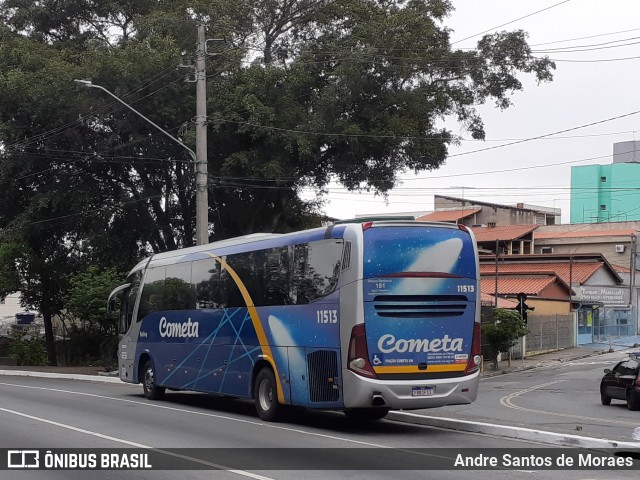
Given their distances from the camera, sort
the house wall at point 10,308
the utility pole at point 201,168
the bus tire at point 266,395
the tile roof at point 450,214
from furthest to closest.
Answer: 1. the house wall at point 10,308
2. the tile roof at point 450,214
3. the utility pole at point 201,168
4. the bus tire at point 266,395

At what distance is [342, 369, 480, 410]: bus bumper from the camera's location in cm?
1538

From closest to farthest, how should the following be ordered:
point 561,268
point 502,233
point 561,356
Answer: point 561,356 < point 561,268 < point 502,233

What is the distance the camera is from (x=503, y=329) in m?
41.9

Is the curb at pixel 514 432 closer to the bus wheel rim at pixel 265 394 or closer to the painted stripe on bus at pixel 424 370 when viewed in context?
the painted stripe on bus at pixel 424 370

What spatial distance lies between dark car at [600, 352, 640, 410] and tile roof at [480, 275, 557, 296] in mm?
30596

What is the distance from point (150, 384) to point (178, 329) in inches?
96.7

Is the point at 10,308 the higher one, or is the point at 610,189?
the point at 610,189

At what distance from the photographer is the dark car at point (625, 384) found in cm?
2544

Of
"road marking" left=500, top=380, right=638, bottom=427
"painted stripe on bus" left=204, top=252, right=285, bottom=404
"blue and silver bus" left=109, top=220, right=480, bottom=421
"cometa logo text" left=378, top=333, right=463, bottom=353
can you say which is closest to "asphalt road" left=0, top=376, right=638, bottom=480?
"blue and silver bus" left=109, top=220, right=480, bottom=421

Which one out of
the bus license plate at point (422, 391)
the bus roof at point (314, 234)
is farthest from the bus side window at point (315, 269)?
the bus license plate at point (422, 391)

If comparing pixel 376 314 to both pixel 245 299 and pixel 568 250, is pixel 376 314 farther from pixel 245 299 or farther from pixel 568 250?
pixel 568 250

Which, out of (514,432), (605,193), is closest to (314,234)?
(514,432)

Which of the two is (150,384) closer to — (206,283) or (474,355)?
(206,283)

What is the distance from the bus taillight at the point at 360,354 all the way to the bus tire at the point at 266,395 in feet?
8.85
